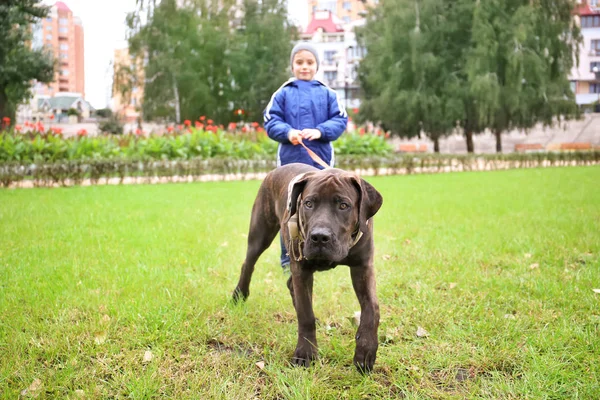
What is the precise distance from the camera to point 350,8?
79.4m

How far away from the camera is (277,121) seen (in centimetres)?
474

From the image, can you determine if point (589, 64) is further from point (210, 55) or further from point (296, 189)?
point (296, 189)

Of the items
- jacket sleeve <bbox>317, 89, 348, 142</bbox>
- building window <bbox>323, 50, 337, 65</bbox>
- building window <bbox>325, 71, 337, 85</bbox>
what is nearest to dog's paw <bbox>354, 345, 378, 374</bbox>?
jacket sleeve <bbox>317, 89, 348, 142</bbox>

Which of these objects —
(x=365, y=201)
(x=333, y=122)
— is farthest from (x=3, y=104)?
(x=365, y=201)

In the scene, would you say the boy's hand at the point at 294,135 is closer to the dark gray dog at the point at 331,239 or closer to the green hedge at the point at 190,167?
the dark gray dog at the point at 331,239

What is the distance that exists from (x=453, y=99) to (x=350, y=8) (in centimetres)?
5445

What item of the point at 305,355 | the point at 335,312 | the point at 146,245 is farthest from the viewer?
the point at 146,245

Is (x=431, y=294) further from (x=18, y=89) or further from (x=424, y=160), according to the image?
(x=18, y=89)

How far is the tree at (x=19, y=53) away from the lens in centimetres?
2292

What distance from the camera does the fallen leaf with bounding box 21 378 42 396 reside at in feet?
8.75

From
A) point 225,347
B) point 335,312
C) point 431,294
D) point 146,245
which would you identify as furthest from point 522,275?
point 146,245

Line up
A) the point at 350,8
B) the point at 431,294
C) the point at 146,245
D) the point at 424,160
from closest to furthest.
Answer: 1. the point at 431,294
2. the point at 146,245
3. the point at 424,160
4. the point at 350,8

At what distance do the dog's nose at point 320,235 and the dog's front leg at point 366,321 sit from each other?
1.75ft

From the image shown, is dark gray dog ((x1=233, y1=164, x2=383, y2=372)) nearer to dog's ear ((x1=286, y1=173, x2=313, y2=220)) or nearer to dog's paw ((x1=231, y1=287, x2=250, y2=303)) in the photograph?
dog's ear ((x1=286, y1=173, x2=313, y2=220))
